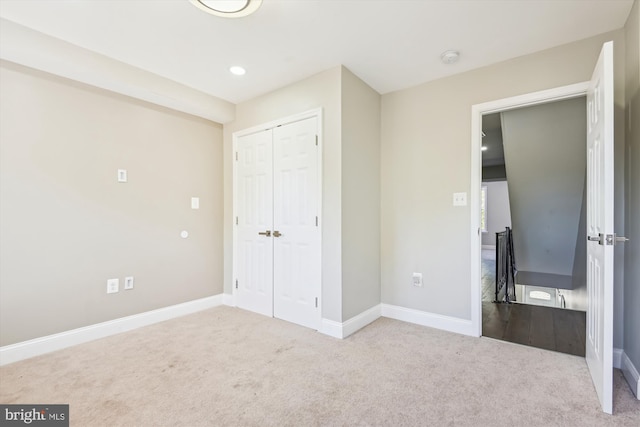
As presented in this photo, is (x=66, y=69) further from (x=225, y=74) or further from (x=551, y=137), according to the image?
(x=551, y=137)

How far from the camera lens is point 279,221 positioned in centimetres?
323

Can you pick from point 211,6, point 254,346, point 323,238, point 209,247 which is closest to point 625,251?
point 323,238

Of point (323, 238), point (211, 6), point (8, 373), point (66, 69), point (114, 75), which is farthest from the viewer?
point (323, 238)

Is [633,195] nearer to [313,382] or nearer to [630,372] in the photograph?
[630,372]

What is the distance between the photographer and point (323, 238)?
2855 mm

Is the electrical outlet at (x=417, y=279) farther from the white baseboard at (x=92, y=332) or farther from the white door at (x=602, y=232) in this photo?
the white baseboard at (x=92, y=332)

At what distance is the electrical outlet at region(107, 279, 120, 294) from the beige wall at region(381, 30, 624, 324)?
107 inches

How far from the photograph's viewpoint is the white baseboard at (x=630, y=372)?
5.98ft

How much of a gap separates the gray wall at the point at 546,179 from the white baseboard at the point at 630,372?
2611mm

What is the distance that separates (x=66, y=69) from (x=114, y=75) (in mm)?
326

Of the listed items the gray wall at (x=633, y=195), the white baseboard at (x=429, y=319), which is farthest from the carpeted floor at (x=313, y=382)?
the gray wall at (x=633, y=195)

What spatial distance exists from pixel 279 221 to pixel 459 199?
1.83 meters

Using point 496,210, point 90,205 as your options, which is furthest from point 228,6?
point 496,210

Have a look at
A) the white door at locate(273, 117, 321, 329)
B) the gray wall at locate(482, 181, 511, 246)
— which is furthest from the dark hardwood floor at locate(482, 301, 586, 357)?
the gray wall at locate(482, 181, 511, 246)
